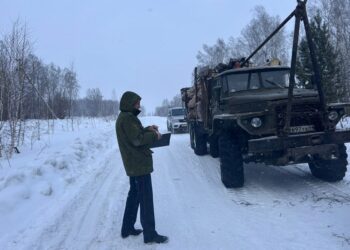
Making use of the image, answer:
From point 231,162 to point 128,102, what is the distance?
10.3ft

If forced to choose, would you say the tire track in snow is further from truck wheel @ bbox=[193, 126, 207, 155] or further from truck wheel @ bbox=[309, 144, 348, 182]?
truck wheel @ bbox=[193, 126, 207, 155]

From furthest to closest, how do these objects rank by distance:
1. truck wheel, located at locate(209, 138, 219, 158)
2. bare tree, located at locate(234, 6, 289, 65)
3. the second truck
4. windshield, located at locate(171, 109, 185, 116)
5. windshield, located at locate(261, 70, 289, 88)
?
bare tree, located at locate(234, 6, 289, 65) → windshield, located at locate(171, 109, 185, 116) → truck wheel, located at locate(209, 138, 219, 158) → windshield, located at locate(261, 70, 289, 88) → the second truck

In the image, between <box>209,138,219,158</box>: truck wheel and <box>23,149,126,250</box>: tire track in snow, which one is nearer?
<box>23,149,126,250</box>: tire track in snow

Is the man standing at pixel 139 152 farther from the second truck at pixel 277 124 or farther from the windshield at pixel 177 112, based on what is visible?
the windshield at pixel 177 112

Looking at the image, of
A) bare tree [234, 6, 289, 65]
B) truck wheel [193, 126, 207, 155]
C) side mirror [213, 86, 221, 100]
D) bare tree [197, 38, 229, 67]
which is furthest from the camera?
bare tree [197, 38, 229, 67]

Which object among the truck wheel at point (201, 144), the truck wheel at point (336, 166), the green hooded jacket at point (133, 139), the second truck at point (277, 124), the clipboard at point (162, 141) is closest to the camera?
the green hooded jacket at point (133, 139)

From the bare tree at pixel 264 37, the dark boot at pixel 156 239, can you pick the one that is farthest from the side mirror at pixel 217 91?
the bare tree at pixel 264 37

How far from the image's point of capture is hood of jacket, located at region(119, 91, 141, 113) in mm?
5066

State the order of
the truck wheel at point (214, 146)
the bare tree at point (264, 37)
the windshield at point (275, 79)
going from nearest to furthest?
1. the windshield at point (275, 79)
2. the truck wheel at point (214, 146)
3. the bare tree at point (264, 37)

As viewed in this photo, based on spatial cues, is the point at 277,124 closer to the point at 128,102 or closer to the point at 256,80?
the point at 256,80

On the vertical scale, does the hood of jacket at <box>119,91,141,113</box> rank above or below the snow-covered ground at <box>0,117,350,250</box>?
above

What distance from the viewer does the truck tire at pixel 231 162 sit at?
24.8 ft

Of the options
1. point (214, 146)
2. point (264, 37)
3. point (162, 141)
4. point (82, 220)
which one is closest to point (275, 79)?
point (214, 146)

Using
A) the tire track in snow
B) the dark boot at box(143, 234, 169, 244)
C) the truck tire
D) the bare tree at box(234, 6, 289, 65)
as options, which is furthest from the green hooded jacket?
the bare tree at box(234, 6, 289, 65)
